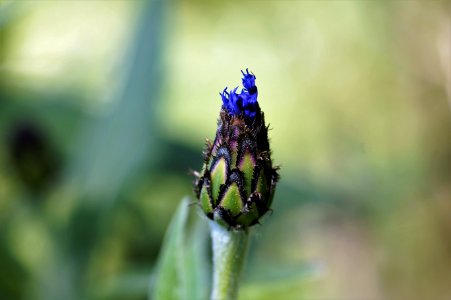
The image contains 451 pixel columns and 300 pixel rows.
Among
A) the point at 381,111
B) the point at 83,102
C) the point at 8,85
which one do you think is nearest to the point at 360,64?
the point at 381,111

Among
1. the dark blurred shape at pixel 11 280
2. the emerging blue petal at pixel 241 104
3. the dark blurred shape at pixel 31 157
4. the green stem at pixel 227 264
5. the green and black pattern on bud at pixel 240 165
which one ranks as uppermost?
the dark blurred shape at pixel 31 157

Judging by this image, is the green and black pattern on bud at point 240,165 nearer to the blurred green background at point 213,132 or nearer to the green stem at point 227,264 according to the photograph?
the green stem at point 227,264

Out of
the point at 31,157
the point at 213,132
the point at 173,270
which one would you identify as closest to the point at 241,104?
the point at 173,270

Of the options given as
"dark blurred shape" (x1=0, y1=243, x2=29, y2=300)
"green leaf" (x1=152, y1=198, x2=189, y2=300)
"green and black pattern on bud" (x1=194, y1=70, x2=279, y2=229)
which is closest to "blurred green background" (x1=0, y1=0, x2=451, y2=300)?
"dark blurred shape" (x1=0, y1=243, x2=29, y2=300)

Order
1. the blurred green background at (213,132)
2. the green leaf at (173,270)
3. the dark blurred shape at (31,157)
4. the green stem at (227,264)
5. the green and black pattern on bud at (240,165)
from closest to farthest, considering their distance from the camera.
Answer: the green and black pattern on bud at (240,165)
the green stem at (227,264)
the green leaf at (173,270)
the dark blurred shape at (31,157)
the blurred green background at (213,132)

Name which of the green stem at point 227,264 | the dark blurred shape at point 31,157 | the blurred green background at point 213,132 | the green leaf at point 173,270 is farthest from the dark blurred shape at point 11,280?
the green stem at point 227,264

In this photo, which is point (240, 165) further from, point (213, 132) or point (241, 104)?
point (213, 132)

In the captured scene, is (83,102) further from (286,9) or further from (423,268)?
(423,268)
